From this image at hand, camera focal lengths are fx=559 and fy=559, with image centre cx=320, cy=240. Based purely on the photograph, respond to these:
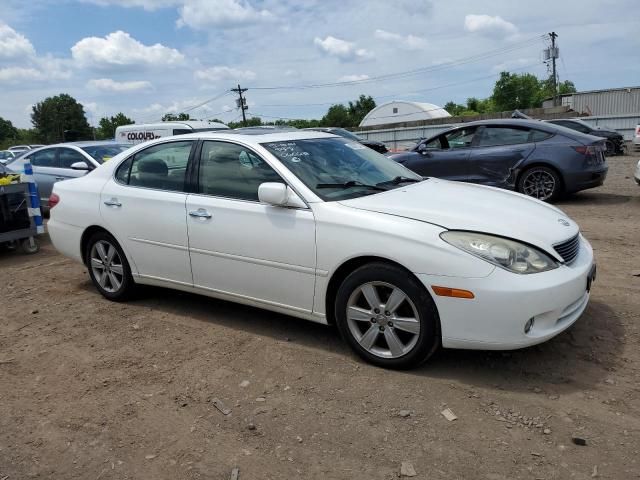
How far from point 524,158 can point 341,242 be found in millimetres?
6667

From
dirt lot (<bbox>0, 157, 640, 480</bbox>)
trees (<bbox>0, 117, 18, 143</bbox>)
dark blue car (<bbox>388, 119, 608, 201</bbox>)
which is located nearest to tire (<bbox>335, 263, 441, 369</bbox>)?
dirt lot (<bbox>0, 157, 640, 480</bbox>)

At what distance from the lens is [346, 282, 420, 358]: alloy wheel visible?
3512mm

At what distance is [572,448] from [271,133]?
321 cm

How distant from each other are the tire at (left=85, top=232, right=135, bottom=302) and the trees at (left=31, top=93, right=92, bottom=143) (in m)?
96.0

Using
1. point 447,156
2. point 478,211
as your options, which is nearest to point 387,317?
point 478,211

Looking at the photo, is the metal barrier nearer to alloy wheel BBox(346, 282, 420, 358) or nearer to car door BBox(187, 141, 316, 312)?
car door BBox(187, 141, 316, 312)

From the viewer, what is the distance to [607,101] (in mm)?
43219

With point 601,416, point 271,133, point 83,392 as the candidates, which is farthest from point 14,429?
point 601,416

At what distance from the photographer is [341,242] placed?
12.1ft

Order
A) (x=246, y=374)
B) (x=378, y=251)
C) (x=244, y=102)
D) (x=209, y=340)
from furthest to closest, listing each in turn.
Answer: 1. (x=244, y=102)
2. (x=209, y=340)
3. (x=246, y=374)
4. (x=378, y=251)

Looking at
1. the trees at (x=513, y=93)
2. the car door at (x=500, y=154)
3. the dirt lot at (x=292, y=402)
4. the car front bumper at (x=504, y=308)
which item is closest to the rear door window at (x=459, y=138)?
the car door at (x=500, y=154)

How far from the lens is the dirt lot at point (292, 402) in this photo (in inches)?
110

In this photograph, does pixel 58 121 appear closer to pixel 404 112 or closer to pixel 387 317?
pixel 404 112

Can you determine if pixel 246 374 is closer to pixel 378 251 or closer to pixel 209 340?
pixel 209 340
